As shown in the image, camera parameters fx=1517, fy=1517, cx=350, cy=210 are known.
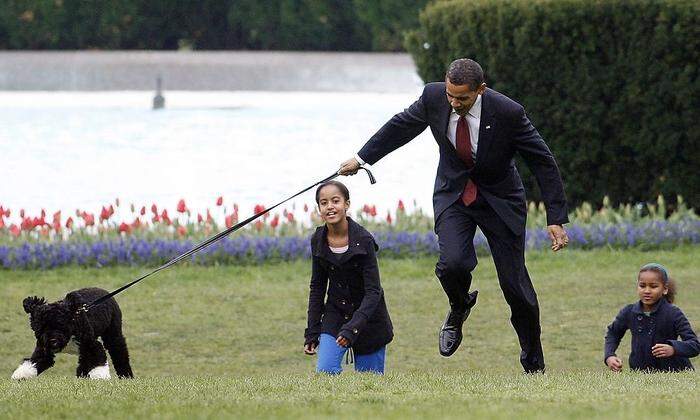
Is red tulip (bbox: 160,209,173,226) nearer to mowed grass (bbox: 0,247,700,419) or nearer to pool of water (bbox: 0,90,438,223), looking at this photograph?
mowed grass (bbox: 0,247,700,419)

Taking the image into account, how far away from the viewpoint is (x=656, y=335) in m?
8.50

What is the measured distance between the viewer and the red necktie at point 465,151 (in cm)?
769

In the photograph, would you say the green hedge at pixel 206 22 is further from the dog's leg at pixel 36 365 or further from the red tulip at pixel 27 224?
the dog's leg at pixel 36 365

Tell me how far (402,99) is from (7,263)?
591 inches

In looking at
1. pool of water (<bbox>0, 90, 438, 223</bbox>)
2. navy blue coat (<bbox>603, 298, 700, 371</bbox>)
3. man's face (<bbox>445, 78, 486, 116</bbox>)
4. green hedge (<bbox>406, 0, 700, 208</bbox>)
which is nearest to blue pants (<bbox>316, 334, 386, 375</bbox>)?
navy blue coat (<bbox>603, 298, 700, 371</bbox>)

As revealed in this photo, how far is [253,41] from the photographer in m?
33.3

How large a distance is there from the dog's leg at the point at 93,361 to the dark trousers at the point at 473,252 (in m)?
1.86

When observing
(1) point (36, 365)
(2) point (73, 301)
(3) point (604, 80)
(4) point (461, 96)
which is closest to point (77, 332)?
(2) point (73, 301)

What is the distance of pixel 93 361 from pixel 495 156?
2.42m

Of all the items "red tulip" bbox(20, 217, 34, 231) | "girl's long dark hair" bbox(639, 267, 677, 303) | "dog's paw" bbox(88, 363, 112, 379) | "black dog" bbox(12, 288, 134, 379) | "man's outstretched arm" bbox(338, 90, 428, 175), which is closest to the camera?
"black dog" bbox(12, 288, 134, 379)

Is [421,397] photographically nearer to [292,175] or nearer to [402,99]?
[292,175]

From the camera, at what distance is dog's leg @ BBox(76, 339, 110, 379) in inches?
319

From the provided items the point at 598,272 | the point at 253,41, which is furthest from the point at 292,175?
the point at 253,41

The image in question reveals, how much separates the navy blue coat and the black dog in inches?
109
